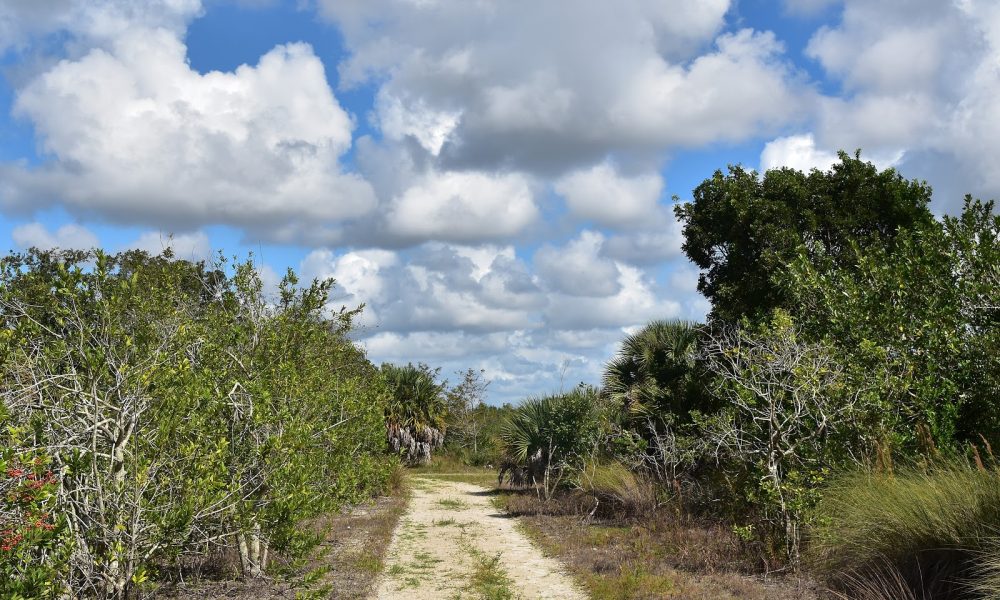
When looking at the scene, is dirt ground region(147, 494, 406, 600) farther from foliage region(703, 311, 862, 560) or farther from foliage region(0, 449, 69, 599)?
foliage region(703, 311, 862, 560)

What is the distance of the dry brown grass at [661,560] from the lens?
8789 millimetres

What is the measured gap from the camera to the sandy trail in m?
10.1

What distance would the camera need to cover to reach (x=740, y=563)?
10070 mm

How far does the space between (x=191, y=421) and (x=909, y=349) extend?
9808mm

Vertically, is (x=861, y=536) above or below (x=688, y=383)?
below

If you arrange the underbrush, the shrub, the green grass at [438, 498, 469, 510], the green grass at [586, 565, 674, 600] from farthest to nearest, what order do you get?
1. the green grass at [438, 498, 469, 510]
2. the shrub
3. the underbrush
4. the green grass at [586, 565, 674, 600]

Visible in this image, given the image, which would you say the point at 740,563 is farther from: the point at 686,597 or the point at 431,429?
the point at 431,429

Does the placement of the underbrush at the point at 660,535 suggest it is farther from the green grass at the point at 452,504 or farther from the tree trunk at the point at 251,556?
the tree trunk at the point at 251,556

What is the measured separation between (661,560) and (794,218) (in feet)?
33.7

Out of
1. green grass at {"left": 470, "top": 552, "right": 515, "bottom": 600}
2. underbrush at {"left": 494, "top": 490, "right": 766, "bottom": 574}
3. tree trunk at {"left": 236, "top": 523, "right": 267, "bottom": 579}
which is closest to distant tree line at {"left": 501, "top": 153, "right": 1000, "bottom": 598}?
underbrush at {"left": 494, "top": 490, "right": 766, "bottom": 574}

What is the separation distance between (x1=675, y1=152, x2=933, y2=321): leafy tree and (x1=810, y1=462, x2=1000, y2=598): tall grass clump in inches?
383

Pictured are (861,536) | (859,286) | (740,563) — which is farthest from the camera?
(859,286)

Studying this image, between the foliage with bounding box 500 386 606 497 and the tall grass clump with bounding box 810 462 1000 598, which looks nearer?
the tall grass clump with bounding box 810 462 1000 598

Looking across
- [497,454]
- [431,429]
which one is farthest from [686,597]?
[497,454]
